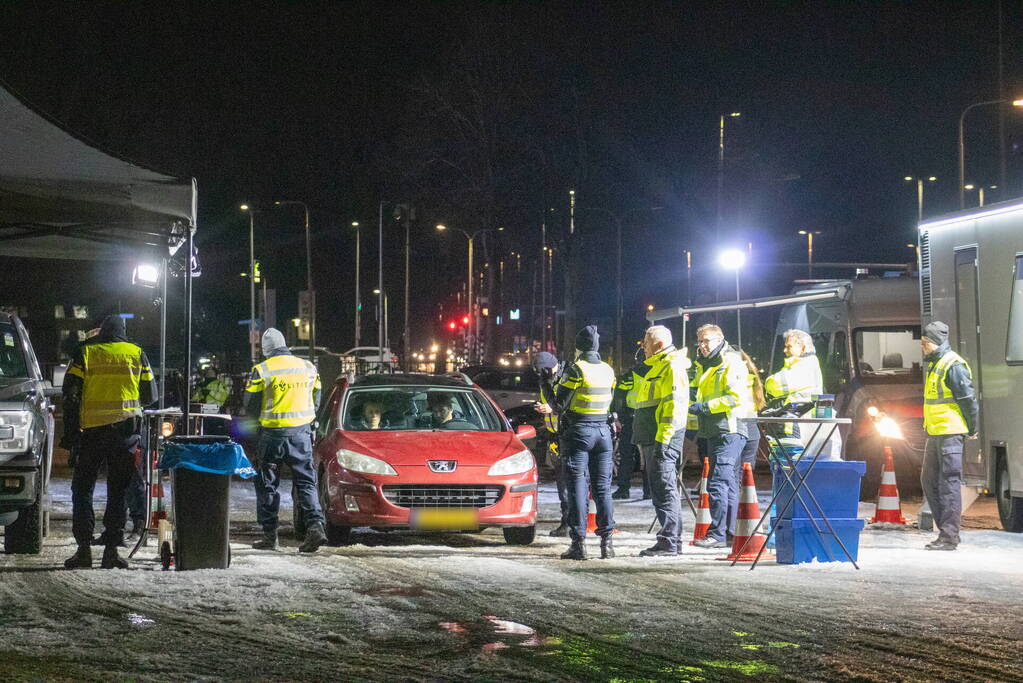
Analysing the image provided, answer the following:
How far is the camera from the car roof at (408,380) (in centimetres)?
1309

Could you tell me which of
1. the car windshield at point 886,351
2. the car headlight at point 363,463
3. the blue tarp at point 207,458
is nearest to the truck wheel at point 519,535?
the car headlight at point 363,463

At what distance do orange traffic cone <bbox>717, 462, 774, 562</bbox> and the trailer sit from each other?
3068 mm

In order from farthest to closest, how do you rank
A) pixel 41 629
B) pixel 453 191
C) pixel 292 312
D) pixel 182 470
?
pixel 292 312 < pixel 453 191 < pixel 182 470 < pixel 41 629

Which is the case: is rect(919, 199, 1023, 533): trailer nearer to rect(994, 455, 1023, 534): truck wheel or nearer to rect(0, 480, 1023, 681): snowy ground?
rect(994, 455, 1023, 534): truck wheel

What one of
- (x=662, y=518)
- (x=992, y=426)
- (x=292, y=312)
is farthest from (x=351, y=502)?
(x=292, y=312)

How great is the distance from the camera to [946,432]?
39.7 feet

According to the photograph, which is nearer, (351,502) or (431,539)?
(351,502)

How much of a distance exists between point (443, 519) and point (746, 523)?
2.45 metres

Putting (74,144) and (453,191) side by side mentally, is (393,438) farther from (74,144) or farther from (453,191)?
(453,191)

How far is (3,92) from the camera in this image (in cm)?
1116

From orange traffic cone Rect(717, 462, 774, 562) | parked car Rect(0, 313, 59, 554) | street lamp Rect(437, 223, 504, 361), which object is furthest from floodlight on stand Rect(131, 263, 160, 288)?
street lamp Rect(437, 223, 504, 361)

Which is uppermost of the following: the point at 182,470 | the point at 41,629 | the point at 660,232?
the point at 660,232

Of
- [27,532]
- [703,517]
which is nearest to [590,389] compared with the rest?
[703,517]

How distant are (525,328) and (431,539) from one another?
207ft
